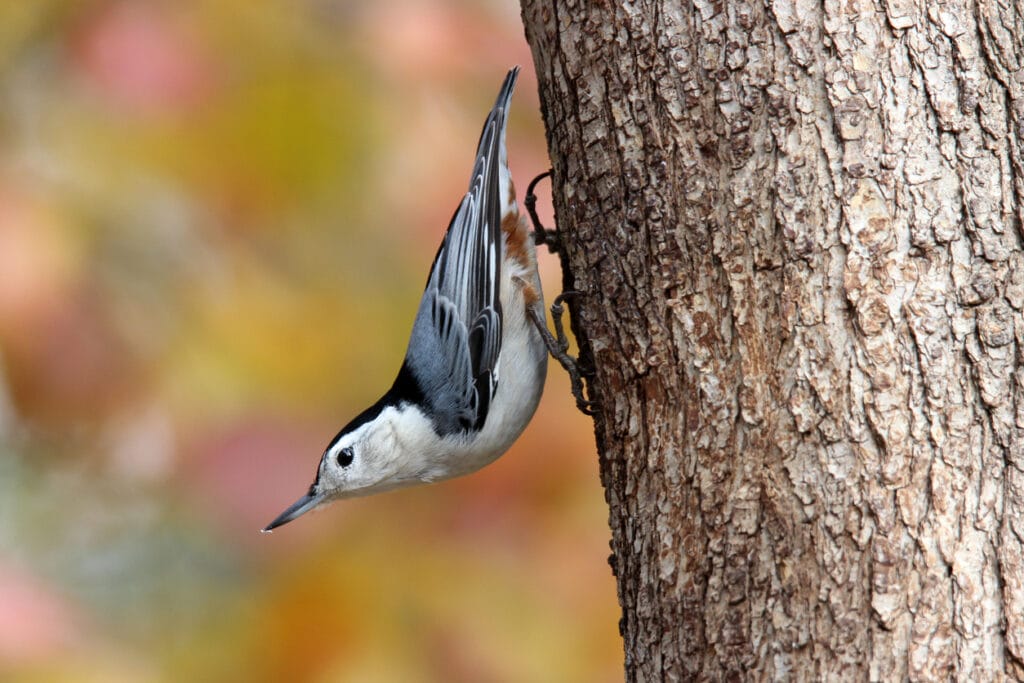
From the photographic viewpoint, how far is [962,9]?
1628 mm

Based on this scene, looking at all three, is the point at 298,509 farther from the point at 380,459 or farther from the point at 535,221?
the point at 535,221

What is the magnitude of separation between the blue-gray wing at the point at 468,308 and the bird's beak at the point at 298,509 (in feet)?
1.27

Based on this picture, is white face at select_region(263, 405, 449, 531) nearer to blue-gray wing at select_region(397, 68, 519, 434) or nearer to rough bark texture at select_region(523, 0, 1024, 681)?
blue-gray wing at select_region(397, 68, 519, 434)

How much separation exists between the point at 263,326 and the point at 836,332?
1457 mm

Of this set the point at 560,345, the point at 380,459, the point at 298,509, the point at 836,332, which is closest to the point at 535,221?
the point at 560,345

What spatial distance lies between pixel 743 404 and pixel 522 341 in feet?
4.17

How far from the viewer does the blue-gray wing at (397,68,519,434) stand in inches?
110

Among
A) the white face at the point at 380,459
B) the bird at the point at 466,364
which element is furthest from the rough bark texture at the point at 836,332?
the white face at the point at 380,459

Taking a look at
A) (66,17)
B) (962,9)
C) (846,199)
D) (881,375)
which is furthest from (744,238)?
(66,17)

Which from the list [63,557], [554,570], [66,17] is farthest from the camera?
[63,557]

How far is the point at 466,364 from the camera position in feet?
9.61

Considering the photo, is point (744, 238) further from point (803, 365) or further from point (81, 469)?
point (81, 469)

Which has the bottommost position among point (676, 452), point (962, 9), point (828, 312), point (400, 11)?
point (676, 452)

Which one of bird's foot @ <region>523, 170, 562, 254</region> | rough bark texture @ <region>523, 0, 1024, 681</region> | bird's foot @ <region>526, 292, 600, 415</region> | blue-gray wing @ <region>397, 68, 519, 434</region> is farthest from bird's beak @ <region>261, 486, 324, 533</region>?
rough bark texture @ <region>523, 0, 1024, 681</region>
